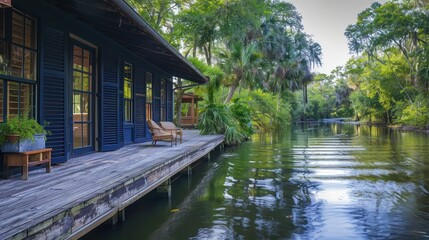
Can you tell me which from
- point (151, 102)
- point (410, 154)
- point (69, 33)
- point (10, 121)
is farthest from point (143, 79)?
point (410, 154)

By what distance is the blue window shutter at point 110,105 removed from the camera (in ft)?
27.6

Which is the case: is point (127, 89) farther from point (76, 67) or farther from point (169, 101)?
point (169, 101)

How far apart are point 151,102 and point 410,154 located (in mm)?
10145

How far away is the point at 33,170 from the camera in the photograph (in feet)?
18.6

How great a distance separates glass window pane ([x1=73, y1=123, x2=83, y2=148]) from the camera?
24.6 ft

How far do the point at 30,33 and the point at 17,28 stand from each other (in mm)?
360

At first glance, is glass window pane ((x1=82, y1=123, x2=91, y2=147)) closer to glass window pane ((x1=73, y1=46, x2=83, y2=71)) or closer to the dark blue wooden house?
the dark blue wooden house

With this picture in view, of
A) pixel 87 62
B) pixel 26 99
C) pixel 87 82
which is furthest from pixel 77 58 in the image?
pixel 26 99

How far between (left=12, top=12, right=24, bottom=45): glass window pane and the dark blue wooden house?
1 centimetres

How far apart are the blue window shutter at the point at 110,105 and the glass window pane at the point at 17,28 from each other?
2931 millimetres

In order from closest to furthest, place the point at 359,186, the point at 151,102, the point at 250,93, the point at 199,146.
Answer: the point at 359,186 → the point at 199,146 → the point at 151,102 → the point at 250,93

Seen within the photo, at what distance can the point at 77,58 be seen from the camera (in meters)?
7.48

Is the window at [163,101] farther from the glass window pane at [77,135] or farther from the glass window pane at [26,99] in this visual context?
the glass window pane at [26,99]

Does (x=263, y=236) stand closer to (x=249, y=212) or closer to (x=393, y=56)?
(x=249, y=212)
